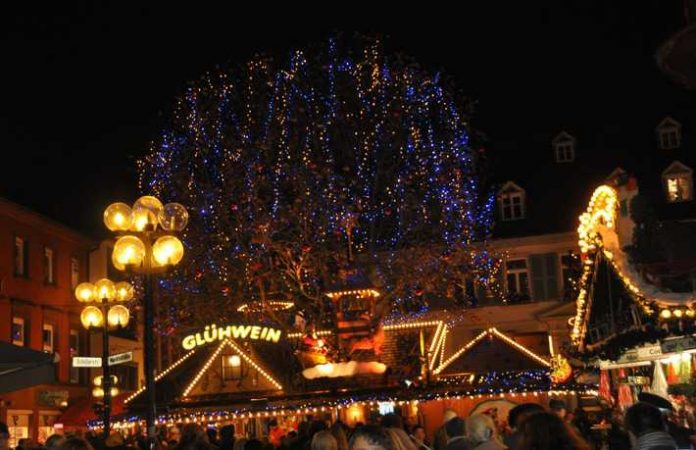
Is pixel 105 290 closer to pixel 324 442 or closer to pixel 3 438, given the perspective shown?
pixel 3 438

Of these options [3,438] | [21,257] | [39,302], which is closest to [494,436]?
[3,438]

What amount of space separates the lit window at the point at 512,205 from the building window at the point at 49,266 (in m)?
18.7

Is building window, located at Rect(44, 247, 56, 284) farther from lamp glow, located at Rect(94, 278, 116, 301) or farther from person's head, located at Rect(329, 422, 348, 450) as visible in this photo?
person's head, located at Rect(329, 422, 348, 450)

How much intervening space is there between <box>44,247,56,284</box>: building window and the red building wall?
0.15m

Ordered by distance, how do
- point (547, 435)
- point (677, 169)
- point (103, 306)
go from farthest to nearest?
point (677, 169) < point (103, 306) < point (547, 435)

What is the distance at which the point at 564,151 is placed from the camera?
43.8m

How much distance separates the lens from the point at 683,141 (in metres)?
41.4

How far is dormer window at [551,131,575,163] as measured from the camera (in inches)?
1715

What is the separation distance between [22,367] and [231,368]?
14977 mm

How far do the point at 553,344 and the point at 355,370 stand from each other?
1740 centimetres

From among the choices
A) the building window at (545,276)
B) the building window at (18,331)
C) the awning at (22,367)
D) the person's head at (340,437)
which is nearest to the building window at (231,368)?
the building window at (18,331)

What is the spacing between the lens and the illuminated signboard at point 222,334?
23.9 meters

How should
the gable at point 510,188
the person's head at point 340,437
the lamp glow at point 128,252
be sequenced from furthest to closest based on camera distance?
the gable at point 510,188 → the lamp glow at point 128,252 → the person's head at point 340,437

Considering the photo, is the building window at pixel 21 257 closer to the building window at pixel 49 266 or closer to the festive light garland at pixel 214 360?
the building window at pixel 49 266
